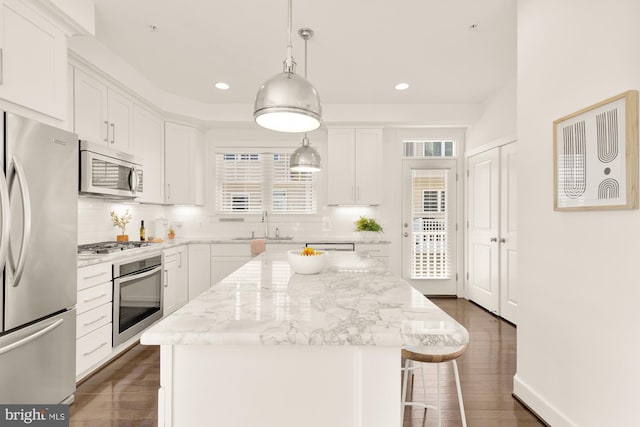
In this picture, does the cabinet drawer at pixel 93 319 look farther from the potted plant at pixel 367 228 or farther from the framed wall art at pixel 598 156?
the framed wall art at pixel 598 156

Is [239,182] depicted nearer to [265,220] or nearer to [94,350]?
[265,220]

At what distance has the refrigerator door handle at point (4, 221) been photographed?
5.37 ft

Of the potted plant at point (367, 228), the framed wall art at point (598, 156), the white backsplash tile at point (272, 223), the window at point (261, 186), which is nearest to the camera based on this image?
the framed wall art at point (598, 156)

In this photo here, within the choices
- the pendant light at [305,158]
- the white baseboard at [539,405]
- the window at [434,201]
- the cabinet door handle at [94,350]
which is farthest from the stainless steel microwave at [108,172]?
the window at [434,201]

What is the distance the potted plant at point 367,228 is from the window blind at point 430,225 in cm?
74

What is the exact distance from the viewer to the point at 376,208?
4.98m

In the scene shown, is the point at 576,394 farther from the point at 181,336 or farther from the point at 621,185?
the point at 181,336

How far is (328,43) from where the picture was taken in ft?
9.70

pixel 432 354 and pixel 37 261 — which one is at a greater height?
pixel 37 261

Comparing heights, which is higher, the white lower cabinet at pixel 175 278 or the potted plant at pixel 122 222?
the potted plant at pixel 122 222

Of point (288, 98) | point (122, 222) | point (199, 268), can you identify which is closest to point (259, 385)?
point (288, 98)

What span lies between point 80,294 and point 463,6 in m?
3.51

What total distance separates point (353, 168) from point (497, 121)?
6.29ft

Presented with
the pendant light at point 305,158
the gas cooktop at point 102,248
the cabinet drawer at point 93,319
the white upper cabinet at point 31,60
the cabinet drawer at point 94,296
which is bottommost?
the cabinet drawer at point 93,319
